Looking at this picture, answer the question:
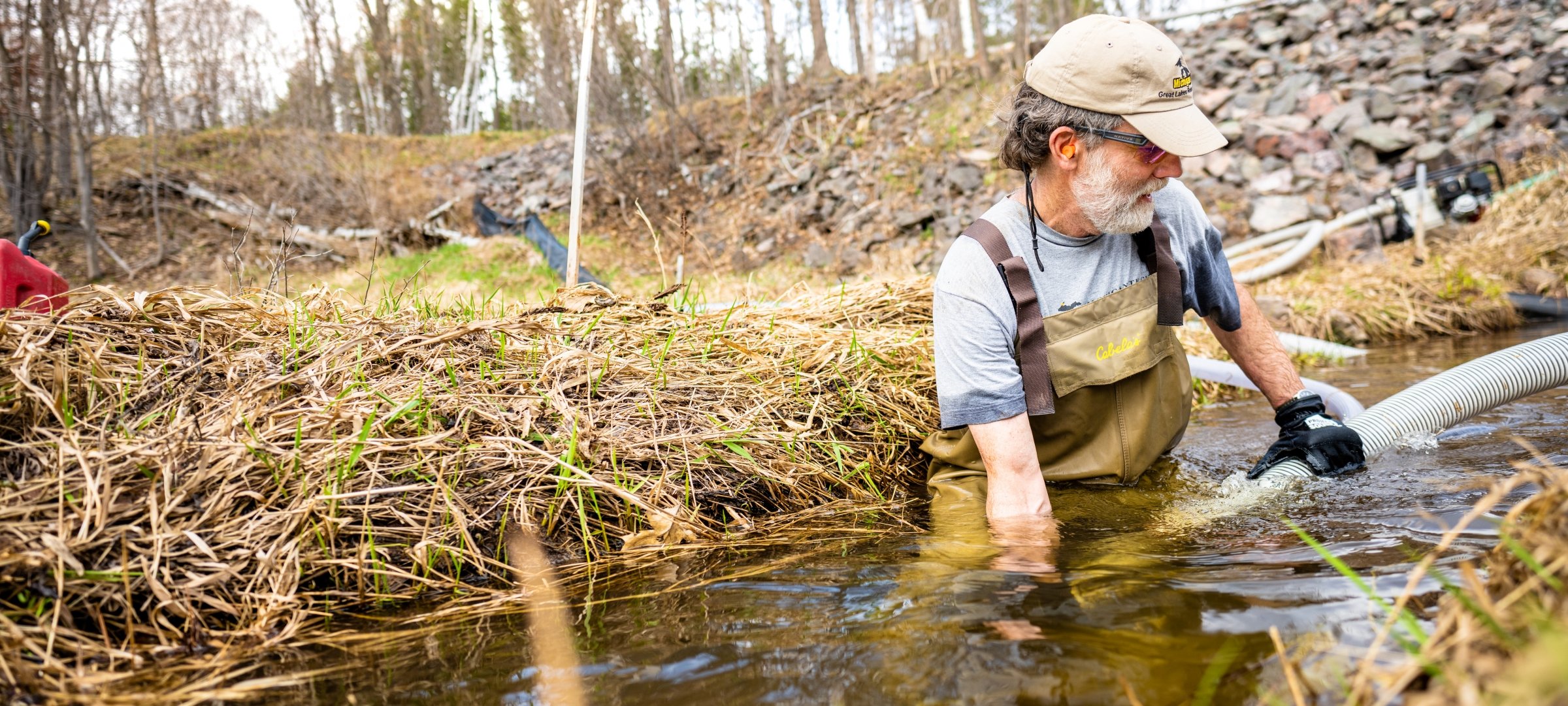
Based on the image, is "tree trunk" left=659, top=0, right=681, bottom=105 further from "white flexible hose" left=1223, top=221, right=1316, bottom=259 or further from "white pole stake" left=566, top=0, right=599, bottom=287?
"white pole stake" left=566, top=0, right=599, bottom=287

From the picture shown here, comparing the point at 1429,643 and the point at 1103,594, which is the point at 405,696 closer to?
the point at 1103,594

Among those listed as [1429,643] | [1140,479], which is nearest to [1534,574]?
[1429,643]

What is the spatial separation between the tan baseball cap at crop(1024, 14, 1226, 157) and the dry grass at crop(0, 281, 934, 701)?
134 cm

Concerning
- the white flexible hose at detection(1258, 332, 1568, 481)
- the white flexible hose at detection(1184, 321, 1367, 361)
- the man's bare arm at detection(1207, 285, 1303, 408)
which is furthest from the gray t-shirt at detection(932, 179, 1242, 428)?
the white flexible hose at detection(1184, 321, 1367, 361)

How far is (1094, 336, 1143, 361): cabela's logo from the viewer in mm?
2746

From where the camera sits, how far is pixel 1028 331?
2.66 metres

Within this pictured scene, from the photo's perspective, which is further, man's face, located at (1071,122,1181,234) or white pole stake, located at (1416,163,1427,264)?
white pole stake, located at (1416,163,1427,264)

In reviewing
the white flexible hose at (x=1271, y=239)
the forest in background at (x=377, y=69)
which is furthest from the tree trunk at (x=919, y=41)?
the white flexible hose at (x=1271, y=239)

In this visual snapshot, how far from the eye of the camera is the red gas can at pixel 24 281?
2.73m

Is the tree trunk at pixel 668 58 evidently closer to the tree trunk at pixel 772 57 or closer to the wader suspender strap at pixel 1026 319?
the tree trunk at pixel 772 57

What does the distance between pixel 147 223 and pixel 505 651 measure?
61.3 feet

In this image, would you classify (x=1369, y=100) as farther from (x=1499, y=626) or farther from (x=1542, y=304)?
(x=1499, y=626)

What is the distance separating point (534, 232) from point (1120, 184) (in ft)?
39.3

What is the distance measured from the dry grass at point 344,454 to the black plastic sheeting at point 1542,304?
622 cm
